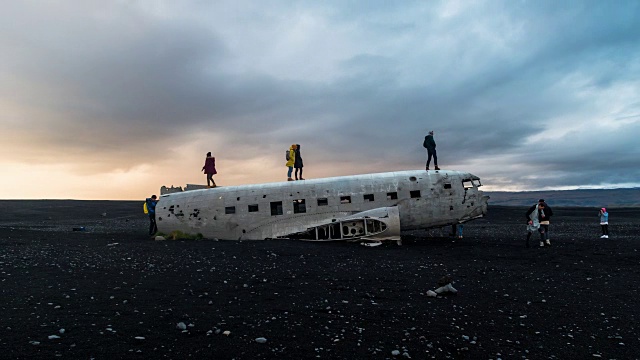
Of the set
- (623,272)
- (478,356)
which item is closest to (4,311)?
(478,356)

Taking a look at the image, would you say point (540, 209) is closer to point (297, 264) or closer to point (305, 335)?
point (297, 264)

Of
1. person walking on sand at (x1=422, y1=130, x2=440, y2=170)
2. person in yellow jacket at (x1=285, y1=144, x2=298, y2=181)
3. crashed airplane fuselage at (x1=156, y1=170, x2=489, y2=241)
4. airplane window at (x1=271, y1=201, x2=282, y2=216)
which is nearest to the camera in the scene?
crashed airplane fuselage at (x1=156, y1=170, x2=489, y2=241)

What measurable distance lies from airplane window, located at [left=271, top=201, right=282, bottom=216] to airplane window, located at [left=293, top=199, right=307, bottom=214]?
0.89m

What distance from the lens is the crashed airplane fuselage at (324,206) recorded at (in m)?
20.8

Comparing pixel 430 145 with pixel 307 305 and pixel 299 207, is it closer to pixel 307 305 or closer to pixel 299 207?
pixel 299 207

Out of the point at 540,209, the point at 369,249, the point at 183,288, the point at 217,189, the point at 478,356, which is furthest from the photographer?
the point at 217,189

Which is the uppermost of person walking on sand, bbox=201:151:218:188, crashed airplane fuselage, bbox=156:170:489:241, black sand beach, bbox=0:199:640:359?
person walking on sand, bbox=201:151:218:188

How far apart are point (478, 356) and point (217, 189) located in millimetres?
18009

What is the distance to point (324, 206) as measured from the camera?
68.6 feet

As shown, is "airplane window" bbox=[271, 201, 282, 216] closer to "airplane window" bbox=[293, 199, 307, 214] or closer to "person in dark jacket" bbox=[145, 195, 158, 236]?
"airplane window" bbox=[293, 199, 307, 214]

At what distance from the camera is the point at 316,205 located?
20938 mm

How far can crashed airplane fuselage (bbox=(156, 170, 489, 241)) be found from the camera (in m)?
20.8

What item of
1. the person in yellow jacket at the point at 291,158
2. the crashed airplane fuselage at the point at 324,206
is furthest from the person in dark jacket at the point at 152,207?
the person in yellow jacket at the point at 291,158

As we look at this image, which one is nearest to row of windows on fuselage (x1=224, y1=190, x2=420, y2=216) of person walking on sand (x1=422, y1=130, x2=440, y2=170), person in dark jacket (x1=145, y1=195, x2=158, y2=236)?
person walking on sand (x1=422, y1=130, x2=440, y2=170)
